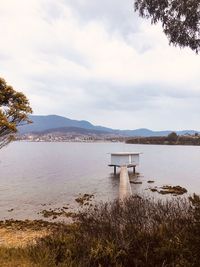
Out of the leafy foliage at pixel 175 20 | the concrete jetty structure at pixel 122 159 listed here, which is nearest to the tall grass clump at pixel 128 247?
the leafy foliage at pixel 175 20

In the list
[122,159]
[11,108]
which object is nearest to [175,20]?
[11,108]

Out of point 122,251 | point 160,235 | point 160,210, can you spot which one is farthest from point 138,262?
point 160,210

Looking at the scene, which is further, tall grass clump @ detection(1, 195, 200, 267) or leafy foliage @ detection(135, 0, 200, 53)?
leafy foliage @ detection(135, 0, 200, 53)

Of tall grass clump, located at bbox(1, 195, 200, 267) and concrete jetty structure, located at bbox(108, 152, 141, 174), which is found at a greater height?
tall grass clump, located at bbox(1, 195, 200, 267)

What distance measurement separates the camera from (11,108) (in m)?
16.7

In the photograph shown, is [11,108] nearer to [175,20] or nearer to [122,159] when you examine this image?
[175,20]

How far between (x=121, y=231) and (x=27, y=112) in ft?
32.0

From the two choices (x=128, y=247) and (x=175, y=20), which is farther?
(x=175, y=20)

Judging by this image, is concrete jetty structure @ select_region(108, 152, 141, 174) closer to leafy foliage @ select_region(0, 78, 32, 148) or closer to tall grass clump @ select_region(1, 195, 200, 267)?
leafy foliage @ select_region(0, 78, 32, 148)

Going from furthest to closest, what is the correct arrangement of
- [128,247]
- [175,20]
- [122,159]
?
[122,159] → [175,20] → [128,247]

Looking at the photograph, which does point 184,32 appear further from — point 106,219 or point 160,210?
point 106,219

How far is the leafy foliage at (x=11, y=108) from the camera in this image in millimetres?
16438

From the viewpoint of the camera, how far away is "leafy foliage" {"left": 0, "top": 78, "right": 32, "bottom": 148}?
16438mm

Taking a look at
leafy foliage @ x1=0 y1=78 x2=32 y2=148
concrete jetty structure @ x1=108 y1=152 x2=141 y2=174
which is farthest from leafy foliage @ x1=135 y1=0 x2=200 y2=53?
concrete jetty structure @ x1=108 y1=152 x2=141 y2=174
